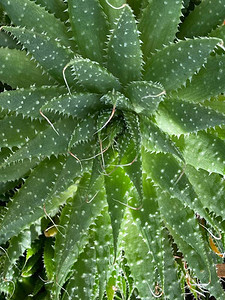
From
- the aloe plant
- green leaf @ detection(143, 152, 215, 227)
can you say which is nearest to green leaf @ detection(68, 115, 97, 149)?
the aloe plant

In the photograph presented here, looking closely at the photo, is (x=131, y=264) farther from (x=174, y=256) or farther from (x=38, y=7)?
(x=38, y=7)

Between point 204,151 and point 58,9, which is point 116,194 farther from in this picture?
point 58,9

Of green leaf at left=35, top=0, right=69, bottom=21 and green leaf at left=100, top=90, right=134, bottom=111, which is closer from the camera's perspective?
green leaf at left=100, top=90, right=134, bottom=111

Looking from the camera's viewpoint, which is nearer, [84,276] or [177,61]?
[177,61]

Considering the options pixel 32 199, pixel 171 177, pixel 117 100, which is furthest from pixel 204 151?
pixel 32 199

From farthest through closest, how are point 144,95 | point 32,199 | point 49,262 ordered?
point 49,262, point 32,199, point 144,95

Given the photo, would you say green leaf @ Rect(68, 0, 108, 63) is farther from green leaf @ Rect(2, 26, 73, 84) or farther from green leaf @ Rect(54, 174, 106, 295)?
green leaf @ Rect(54, 174, 106, 295)
